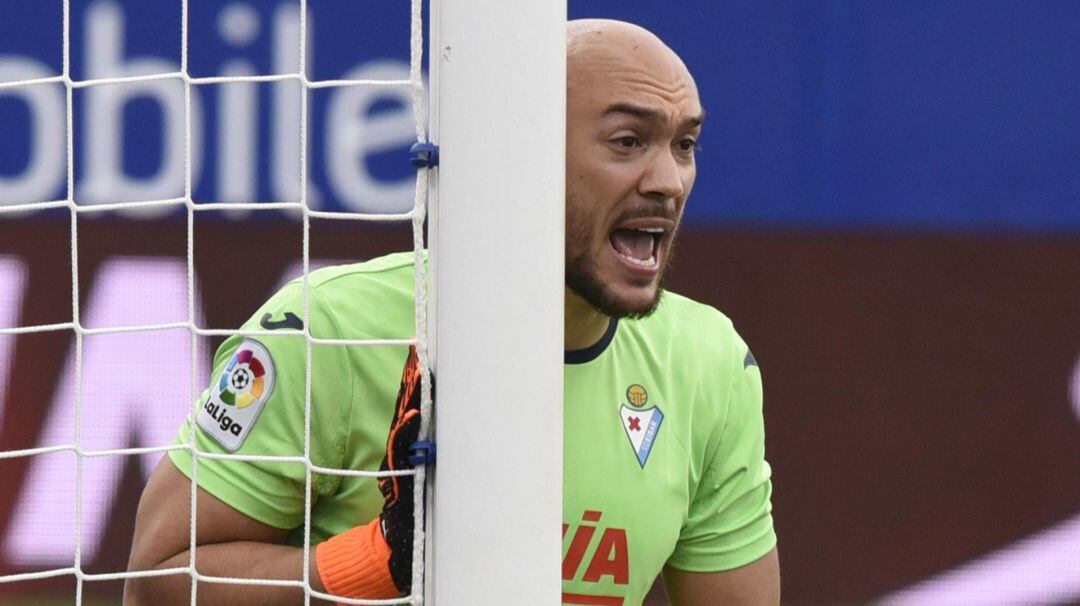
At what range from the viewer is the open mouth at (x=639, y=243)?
2.06m

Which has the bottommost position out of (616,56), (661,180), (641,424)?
(641,424)

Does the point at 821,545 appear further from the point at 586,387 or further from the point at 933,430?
the point at 586,387

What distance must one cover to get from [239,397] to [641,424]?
0.49 m

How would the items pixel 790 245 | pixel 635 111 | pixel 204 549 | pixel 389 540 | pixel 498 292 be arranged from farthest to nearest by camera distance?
pixel 790 245
pixel 635 111
pixel 204 549
pixel 389 540
pixel 498 292

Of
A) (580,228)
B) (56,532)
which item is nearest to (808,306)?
(56,532)

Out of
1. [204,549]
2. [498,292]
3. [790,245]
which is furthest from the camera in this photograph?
[790,245]

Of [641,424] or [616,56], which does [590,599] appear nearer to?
[641,424]

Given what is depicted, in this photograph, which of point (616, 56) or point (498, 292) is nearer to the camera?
point (498, 292)

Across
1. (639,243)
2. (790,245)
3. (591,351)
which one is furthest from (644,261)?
(790,245)

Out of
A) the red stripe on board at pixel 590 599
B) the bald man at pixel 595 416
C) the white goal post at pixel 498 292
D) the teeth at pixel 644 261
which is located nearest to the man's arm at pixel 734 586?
the bald man at pixel 595 416

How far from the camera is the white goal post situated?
154cm

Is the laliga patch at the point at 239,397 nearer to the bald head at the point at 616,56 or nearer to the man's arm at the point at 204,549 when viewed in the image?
the man's arm at the point at 204,549

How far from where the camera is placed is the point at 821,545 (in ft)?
12.8

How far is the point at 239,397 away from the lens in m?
1.97
